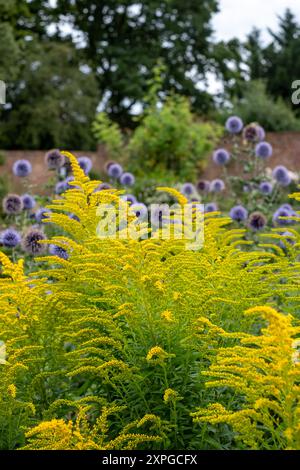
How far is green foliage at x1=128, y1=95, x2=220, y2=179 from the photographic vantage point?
13.6 meters

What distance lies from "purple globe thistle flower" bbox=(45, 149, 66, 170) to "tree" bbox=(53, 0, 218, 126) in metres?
18.9

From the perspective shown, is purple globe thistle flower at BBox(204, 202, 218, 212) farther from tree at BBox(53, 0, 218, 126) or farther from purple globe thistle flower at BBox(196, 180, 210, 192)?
tree at BBox(53, 0, 218, 126)

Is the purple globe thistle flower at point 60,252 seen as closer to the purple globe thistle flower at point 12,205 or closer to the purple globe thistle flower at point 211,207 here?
the purple globe thistle flower at point 12,205

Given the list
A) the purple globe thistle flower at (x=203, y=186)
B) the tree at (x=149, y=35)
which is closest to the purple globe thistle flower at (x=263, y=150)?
the purple globe thistle flower at (x=203, y=186)

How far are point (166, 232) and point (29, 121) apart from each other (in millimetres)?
18146

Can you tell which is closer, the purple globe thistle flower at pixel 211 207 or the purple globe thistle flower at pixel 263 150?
the purple globe thistle flower at pixel 211 207

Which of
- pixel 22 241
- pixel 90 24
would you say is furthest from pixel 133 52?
pixel 22 241

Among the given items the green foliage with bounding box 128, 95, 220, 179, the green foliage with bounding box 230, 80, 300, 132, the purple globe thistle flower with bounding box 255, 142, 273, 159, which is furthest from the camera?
the green foliage with bounding box 230, 80, 300, 132

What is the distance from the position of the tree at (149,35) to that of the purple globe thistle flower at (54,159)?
18.9 metres

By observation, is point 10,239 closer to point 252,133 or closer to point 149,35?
point 252,133

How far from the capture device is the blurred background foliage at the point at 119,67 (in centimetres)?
2045

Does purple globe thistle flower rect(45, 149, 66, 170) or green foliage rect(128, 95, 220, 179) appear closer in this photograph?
purple globe thistle flower rect(45, 149, 66, 170)

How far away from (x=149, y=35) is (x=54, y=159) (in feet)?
69.5

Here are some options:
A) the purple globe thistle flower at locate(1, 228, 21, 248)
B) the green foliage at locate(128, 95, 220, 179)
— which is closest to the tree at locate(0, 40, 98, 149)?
the green foliage at locate(128, 95, 220, 179)
